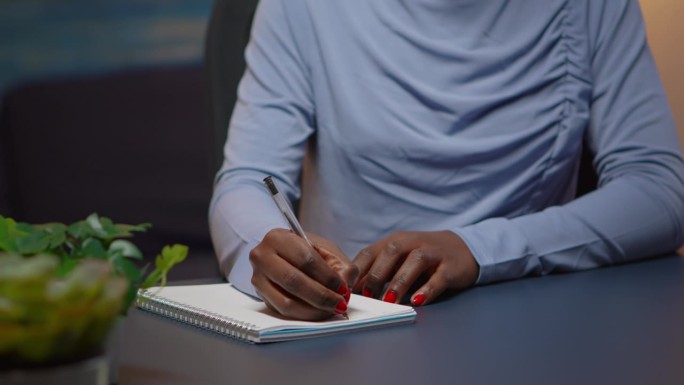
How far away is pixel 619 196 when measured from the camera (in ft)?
4.03

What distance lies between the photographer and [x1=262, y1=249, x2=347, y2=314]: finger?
79cm

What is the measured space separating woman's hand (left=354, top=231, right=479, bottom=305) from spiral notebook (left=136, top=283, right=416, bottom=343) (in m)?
0.07

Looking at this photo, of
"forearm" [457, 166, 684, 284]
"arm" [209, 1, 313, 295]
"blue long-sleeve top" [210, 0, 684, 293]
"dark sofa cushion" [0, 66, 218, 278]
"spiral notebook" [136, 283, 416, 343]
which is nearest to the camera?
"spiral notebook" [136, 283, 416, 343]

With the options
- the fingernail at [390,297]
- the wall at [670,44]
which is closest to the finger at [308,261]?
the fingernail at [390,297]

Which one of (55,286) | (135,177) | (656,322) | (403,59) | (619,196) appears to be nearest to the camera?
(55,286)

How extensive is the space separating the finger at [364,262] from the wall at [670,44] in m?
0.78

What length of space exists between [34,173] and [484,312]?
196 cm

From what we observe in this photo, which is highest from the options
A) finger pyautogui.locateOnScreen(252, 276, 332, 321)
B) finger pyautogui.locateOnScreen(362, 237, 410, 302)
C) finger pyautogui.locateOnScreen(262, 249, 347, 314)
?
finger pyautogui.locateOnScreen(262, 249, 347, 314)

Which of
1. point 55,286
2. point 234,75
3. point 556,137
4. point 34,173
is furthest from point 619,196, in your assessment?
point 34,173

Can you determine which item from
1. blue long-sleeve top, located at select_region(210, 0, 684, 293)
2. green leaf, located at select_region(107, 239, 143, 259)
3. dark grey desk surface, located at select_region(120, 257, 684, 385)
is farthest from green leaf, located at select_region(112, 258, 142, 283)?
blue long-sleeve top, located at select_region(210, 0, 684, 293)

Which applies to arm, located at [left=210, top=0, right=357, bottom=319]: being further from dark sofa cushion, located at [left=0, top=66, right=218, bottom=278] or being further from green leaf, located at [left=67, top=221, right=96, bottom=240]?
dark sofa cushion, located at [left=0, top=66, right=218, bottom=278]

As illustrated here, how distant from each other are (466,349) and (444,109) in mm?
648

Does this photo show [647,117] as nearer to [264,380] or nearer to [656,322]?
[656,322]

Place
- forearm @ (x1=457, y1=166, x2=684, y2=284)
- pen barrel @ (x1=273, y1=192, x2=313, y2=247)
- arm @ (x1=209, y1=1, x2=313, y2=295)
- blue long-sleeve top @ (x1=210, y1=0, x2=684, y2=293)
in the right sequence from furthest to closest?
blue long-sleeve top @ (x1=210, y1=0, x2=684, y2=293) → arm @ (x1=209, y1=1, x2=313, y2=295) → forearm @ (x1=457, y1=166, x2=684, y2=284) → pen barrel @ (x1=273, y1=192, x2=313, y2=247)
